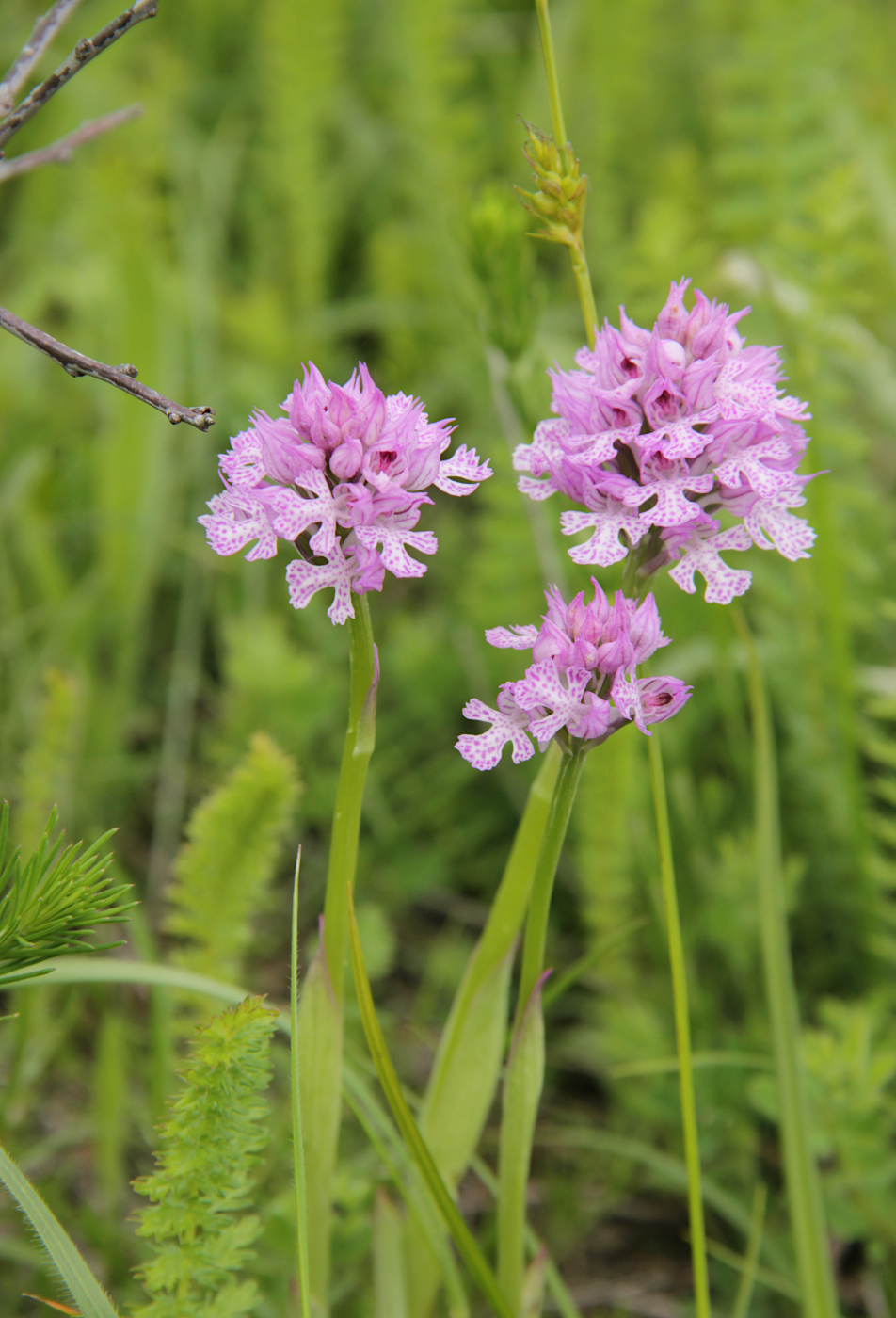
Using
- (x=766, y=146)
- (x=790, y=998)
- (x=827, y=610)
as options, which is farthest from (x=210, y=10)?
(x=790, y=998)

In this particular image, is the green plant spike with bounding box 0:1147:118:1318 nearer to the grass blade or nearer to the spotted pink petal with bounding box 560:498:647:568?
the grass blade

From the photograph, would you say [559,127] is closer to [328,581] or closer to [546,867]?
[328,581]

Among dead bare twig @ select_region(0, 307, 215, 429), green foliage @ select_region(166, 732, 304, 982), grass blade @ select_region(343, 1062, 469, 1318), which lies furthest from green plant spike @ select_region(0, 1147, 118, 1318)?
dead bare twig @ select_region(0, 307, 215, 429)

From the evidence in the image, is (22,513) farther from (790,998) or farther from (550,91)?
(790,998)

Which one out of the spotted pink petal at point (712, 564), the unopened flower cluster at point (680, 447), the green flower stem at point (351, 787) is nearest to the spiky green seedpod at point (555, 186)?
the unopened flower cluster at point (680, 447)

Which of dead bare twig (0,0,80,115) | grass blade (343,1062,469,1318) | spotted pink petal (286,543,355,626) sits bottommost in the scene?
grass blade (343,1062,469,1318)
